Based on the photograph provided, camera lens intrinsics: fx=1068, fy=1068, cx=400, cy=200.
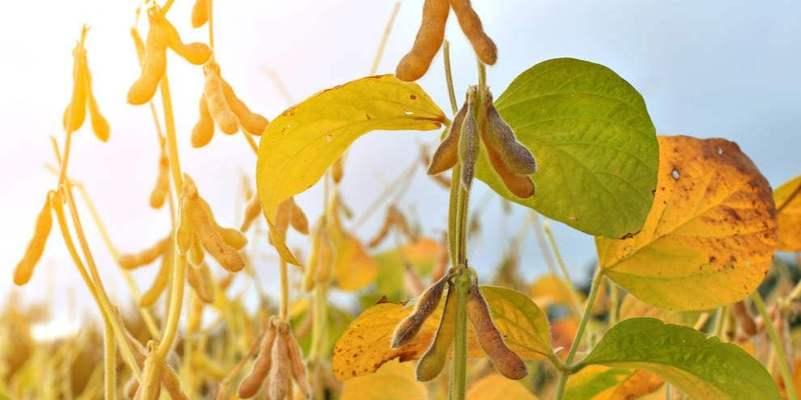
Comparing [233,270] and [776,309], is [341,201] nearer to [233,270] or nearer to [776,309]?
[776,309]

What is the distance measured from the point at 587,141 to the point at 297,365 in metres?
0.17

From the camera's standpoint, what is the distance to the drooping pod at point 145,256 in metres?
0.57

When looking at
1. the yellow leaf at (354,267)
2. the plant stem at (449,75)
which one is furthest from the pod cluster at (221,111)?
the yellow leaf at (354,267)

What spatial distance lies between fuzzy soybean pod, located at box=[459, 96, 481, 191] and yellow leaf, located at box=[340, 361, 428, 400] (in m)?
0.30

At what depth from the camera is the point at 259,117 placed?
1.52 feet

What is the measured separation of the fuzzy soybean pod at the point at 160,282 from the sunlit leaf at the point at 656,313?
26cm

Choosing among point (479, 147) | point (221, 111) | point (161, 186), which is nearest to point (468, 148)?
point (479, 147)

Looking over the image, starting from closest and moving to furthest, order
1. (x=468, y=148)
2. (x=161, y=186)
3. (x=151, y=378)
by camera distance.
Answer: (x=468, y=148) → (x=151, y=378) → (x=161, y=186)

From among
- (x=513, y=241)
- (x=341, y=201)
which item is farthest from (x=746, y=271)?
(x=513, y=241)

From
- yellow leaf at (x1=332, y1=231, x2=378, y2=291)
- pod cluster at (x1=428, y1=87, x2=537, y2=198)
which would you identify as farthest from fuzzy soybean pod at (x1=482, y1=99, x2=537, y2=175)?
yellow leaf at (x1=332, y1=231, x2=378, y2=291)

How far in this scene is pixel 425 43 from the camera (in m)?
0.35

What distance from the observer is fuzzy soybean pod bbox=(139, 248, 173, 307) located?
57cm

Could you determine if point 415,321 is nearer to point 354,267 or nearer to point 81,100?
point 81,100

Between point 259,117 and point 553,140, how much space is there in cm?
13
